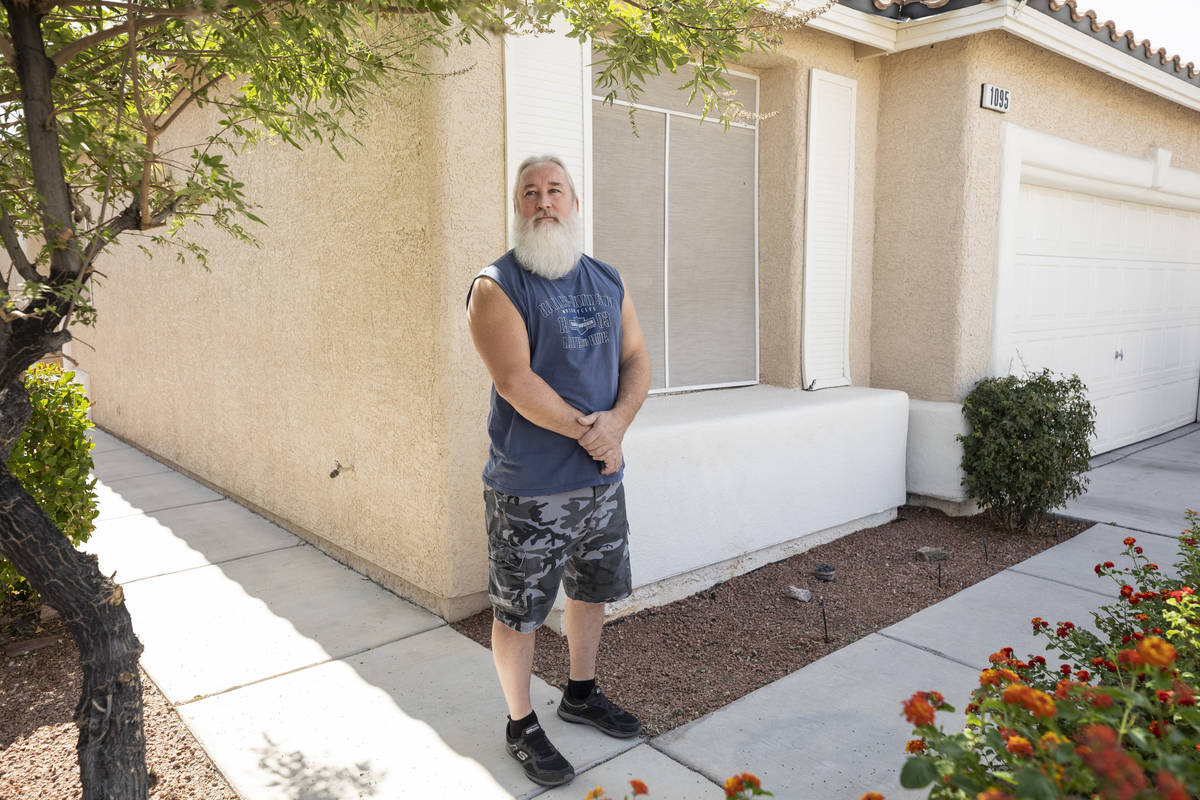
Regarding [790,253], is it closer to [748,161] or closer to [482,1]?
[748,161]

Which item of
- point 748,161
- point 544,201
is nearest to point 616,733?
point 544,201

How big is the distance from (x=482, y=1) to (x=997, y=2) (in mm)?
4255

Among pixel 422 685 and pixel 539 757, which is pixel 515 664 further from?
pixel 422 685

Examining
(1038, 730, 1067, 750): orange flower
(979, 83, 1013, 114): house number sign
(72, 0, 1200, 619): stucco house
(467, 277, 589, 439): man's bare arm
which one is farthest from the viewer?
(979, 83, 1013, 114): house number sign

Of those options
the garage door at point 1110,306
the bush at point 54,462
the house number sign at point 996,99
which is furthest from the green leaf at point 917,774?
the house number sign at point 996,99

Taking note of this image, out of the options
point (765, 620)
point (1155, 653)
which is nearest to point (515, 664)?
point (765, 620)

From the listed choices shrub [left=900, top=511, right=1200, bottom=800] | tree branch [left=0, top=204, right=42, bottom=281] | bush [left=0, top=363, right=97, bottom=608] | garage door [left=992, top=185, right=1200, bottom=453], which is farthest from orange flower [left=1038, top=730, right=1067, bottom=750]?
garage door [left=992, top=185, right=1200, bottom=453]

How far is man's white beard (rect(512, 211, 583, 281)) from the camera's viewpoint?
8.82 ft

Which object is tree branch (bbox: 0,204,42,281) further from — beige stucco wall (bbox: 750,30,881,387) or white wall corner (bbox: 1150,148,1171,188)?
white wall corner (bbox: 1150,148,1171,188)

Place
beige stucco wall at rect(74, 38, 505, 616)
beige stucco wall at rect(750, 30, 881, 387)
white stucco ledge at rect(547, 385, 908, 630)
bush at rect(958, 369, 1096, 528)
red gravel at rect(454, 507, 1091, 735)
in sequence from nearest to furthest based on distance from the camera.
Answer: red gravel at rect(454, 507, 1091, 735) < beige stucco wall at rect(74, 38, 505, 616) < white stucco ledge at rect(547, 385, 908, 630) < bush at rect(958, 369, 1096, 528) < beige stucco wall at rect(750, 30, 881, 387)

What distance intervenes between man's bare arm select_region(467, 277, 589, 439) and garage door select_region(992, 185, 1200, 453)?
4.37 metres

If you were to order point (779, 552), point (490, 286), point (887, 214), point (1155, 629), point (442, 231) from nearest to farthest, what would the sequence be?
point (1155, 629), point (490, 286), point (442, 231), point (779, 552), point (887, 214)

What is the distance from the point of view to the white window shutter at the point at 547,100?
3795 mm

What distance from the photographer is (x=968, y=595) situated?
4297mm
